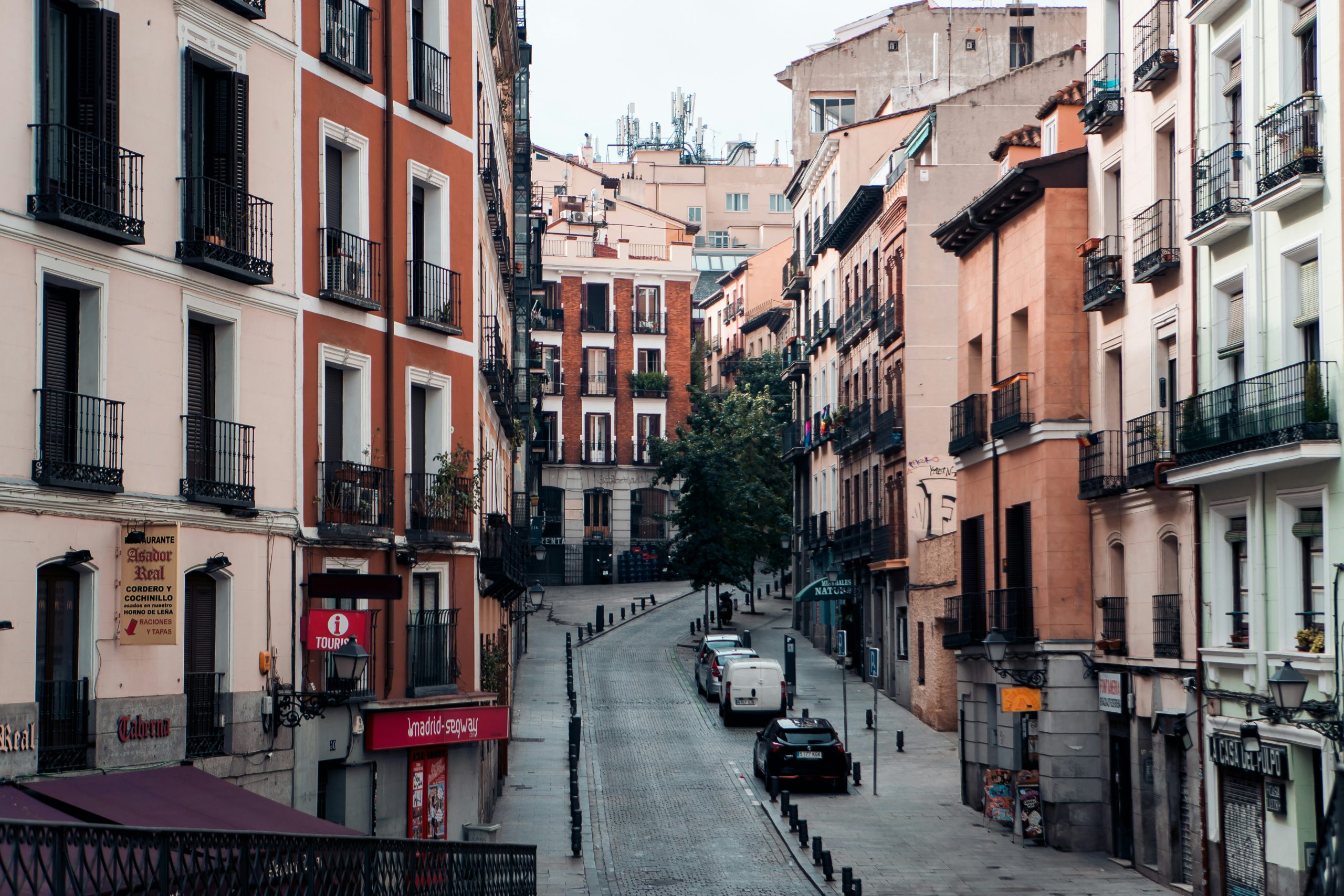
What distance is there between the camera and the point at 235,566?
2036 cm

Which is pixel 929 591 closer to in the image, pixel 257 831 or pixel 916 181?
pixel 916 181

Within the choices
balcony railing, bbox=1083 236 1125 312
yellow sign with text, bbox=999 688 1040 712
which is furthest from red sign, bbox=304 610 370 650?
balcony railing, bbox=1083 236 1125 312

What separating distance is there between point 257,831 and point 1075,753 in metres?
21.2

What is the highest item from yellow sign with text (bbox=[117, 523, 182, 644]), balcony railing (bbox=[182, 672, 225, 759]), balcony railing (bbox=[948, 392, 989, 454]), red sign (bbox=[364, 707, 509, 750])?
balcony railing (bbox=[948, 392, 989, 454])

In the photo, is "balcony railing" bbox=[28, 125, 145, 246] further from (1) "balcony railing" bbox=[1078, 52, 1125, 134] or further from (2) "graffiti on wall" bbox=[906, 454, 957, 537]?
(2) "graffiti on wall" bbox=[906, 454, 957, 537]

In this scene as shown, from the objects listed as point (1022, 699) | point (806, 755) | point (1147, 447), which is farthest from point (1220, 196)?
point (806, 755)

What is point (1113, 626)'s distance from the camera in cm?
2900

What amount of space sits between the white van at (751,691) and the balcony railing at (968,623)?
29.6ft

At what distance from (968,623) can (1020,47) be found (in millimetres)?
33609

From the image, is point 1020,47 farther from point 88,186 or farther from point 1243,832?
point 88,186

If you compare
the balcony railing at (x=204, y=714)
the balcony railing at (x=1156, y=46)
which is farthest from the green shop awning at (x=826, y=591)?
the balcony railing at (x=204, y=714)

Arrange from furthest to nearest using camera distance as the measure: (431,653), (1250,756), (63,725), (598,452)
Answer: (598,452)
(431,653)
(1250,756)
(63,725)

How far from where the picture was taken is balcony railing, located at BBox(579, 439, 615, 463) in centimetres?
8431

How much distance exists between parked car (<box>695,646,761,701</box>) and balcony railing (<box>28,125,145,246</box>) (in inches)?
1184
